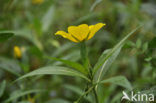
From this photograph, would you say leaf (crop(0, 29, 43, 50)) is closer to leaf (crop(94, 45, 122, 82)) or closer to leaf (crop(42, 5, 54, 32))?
leaf (crop(42, 5, 54, 32))

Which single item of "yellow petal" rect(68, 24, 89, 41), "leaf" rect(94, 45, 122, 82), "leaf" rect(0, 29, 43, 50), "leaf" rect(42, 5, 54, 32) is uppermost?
"leaf" rect(42, 5, 54, 32)

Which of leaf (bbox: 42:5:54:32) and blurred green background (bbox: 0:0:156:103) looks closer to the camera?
blurred green background (bbox: 0:0:156:103)

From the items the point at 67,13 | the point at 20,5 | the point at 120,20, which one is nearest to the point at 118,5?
the point at 120,20

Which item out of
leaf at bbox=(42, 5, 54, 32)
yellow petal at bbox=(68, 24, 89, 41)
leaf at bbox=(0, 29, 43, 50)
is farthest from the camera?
leaf at bbox=(42, 5, 54, 32)

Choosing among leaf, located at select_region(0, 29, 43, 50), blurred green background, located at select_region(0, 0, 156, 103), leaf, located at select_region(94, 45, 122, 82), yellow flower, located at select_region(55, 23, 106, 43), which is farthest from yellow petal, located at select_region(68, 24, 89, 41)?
leaf, located at select_region(0, 29, 43, 50)

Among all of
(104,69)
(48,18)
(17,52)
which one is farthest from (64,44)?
(104,69)

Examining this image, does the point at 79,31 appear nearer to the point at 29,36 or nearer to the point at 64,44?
the point at 29,36
